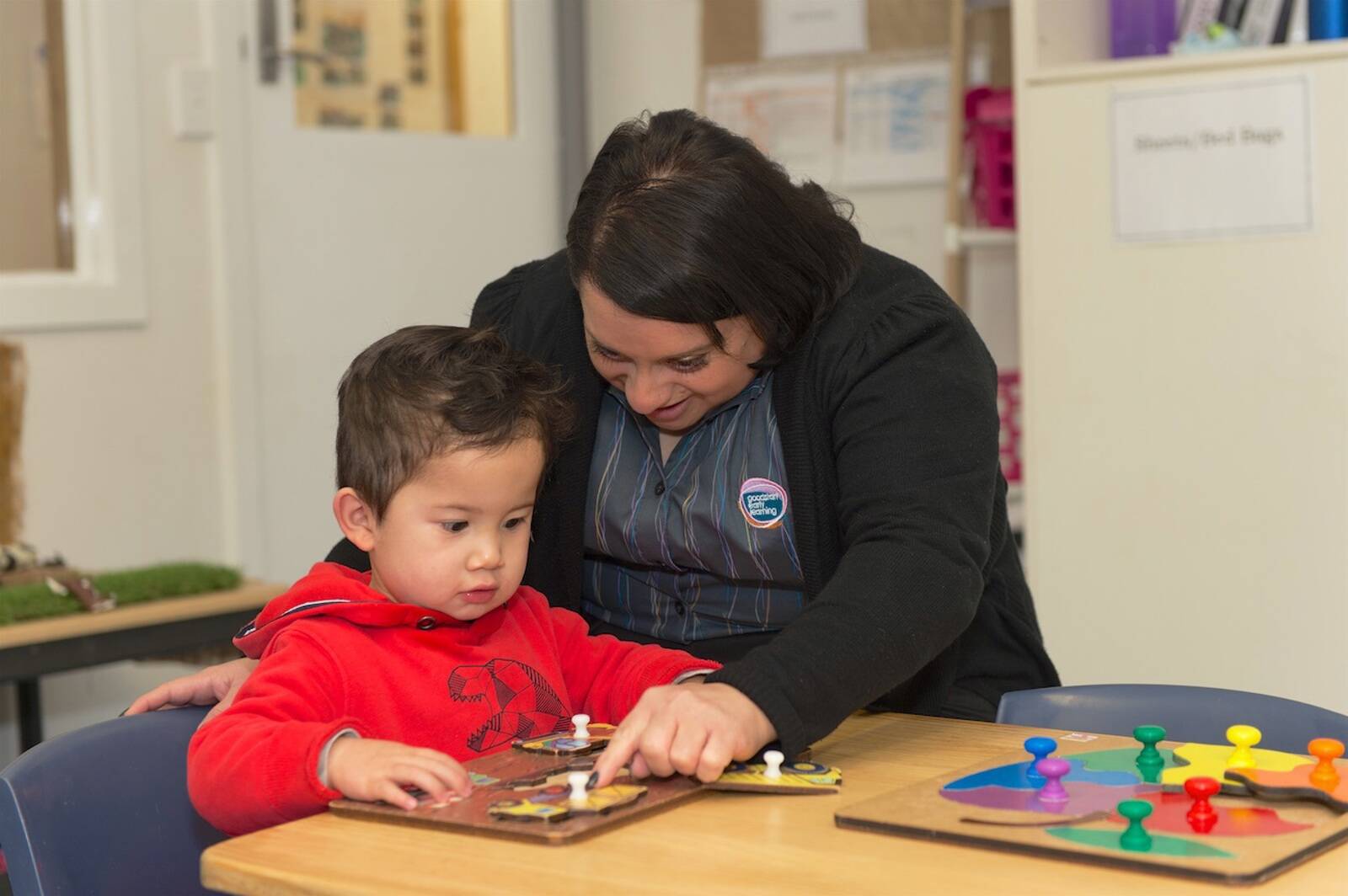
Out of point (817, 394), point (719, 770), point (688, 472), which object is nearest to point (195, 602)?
point (688, 472)

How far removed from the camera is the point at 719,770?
1.16m

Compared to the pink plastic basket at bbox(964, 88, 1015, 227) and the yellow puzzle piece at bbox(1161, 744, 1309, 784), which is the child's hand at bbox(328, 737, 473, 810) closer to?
the yellow puzzle piece at bbox(1161, 744, 1309, 784)

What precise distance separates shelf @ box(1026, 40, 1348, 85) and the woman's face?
52.8 inches

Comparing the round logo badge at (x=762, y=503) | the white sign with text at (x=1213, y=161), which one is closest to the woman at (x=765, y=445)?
the round logo badge at (x=762, y=503)

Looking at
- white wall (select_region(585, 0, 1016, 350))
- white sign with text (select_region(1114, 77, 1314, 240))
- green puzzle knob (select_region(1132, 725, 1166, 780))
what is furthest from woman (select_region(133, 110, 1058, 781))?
white wall (select_region(585, 0, 1016, 350))

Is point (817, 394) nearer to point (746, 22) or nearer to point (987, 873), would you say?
point (987, 873)

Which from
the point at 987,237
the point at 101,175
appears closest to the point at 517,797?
the point at 987,237

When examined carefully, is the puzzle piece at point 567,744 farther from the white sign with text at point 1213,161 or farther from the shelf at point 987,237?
the shelf at point 987,237

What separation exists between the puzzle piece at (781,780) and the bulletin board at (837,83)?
261cm

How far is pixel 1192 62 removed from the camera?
103 inches

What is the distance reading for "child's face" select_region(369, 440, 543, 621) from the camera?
1412mm

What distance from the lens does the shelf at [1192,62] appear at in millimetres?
2527

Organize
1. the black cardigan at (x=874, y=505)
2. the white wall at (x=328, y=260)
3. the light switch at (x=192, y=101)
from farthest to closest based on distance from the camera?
the white wall at (x=328, y=260)
the light switch at (x=192, y=101)
the black cardigan at (x=874, y=505)

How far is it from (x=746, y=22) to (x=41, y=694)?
2170 mm
